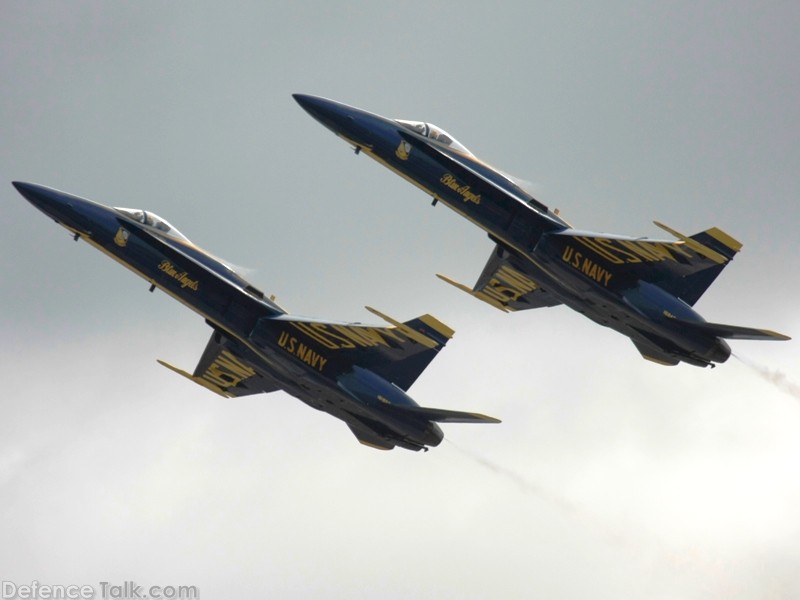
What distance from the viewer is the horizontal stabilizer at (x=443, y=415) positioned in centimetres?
→ 4788

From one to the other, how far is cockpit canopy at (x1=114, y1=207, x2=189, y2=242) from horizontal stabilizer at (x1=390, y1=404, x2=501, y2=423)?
7.65 m

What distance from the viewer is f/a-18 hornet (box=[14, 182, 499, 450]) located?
48.8 m

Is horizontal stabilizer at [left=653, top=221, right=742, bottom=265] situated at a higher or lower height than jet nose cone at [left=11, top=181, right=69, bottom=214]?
higher

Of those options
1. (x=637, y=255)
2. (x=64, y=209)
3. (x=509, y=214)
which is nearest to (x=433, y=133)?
(x=509, y=214)

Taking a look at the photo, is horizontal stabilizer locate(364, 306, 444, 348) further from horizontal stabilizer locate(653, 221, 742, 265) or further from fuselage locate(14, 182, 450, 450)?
horizontal stabilizer locate(653, 221, 742, 265)

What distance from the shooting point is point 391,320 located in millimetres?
47969

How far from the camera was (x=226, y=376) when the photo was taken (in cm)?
5438

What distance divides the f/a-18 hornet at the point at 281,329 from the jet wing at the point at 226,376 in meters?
4.12

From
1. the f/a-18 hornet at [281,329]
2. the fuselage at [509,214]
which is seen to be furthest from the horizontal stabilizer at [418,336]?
the fuselage at [509,214]

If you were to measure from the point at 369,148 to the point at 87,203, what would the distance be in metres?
8.12

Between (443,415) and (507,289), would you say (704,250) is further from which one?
(443,415)

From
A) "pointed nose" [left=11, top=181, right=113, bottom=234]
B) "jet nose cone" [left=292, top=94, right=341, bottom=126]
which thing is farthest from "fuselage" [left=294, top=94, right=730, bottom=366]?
"pointed nose" [left=11, top=181, right=113, bottom=234]

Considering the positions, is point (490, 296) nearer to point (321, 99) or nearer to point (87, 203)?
point (321, 99)

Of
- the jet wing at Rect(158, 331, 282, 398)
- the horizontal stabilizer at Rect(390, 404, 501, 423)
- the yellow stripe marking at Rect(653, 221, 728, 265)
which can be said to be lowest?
the jet wing at Rect(158, 331, 282, 398)
